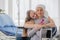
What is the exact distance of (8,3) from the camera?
2291 millimetres

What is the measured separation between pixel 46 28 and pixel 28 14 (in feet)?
0.58

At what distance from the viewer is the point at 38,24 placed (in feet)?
3.78

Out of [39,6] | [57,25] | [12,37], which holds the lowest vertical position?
[12,37]

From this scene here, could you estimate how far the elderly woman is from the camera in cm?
114

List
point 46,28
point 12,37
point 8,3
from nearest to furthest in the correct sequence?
point 46,28, point 12,37, point 8,3

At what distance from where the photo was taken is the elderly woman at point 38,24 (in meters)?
1.14

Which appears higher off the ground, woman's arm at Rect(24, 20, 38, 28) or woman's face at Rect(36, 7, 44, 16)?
woman's face at Rect(36, 7, 44, 16)

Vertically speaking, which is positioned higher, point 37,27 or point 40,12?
point 40,12

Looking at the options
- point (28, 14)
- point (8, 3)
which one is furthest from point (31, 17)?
point (8, 3)

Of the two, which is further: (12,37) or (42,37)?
(12,37)

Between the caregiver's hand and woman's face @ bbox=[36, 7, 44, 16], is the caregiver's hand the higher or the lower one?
the lower one

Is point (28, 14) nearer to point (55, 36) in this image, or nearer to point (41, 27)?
point (41, 27)

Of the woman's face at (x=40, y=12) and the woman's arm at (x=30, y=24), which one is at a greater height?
the woman's face at (x=40, y=12)

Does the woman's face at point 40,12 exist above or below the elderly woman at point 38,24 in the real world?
above
